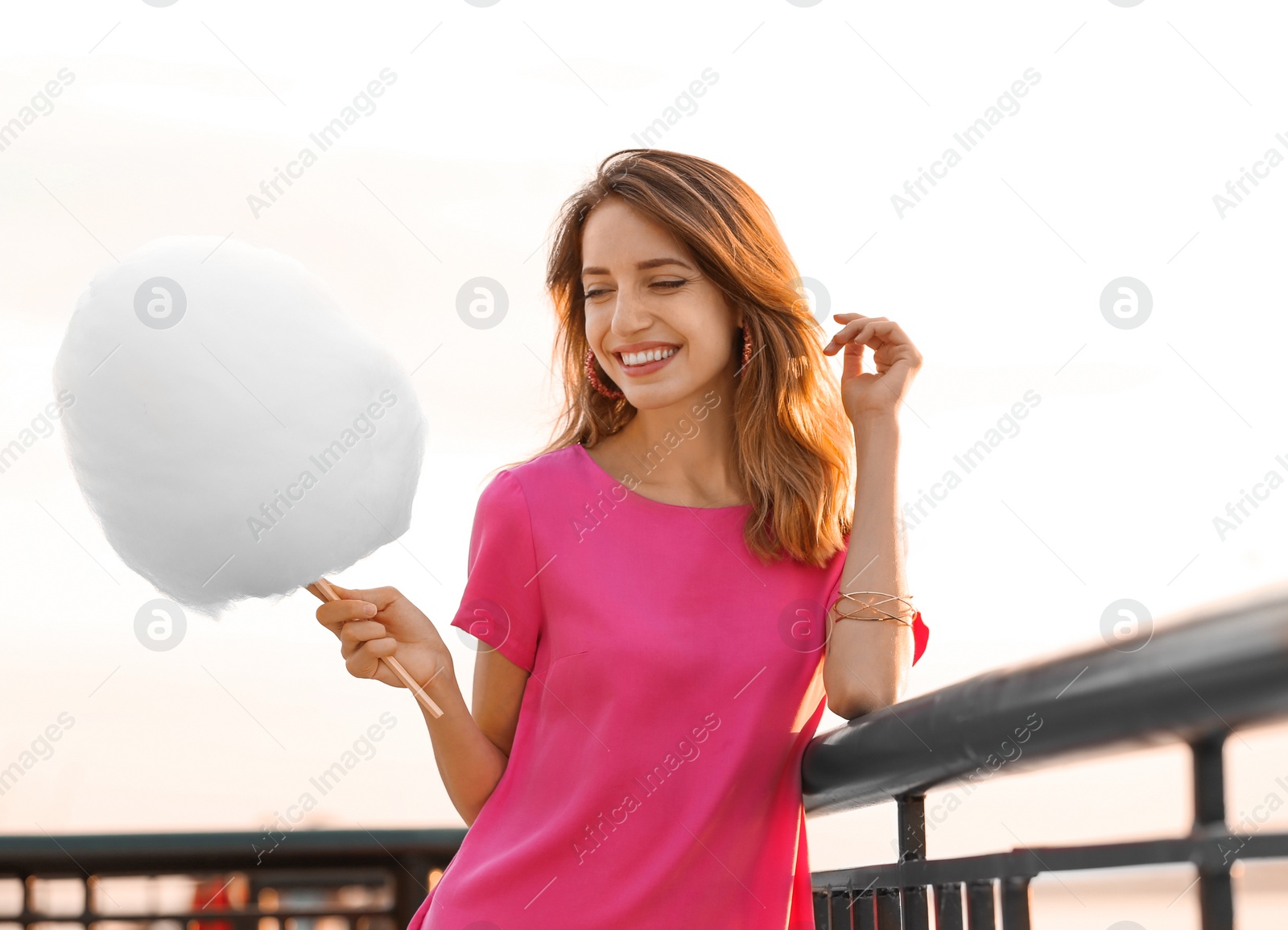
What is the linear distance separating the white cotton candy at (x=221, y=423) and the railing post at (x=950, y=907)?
3.23ft

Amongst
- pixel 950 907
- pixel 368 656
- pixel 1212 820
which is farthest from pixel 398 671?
pixel 1212 820

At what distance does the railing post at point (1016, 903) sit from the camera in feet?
3.41

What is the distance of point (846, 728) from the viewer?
159 centimetres

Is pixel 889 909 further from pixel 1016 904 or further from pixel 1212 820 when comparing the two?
pixel 1212 820

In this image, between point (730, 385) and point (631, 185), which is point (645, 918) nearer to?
point (730, 385)

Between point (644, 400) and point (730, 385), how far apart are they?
24 centimetres

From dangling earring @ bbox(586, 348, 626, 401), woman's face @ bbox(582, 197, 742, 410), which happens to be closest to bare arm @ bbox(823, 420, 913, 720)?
woman's face @ bbox(582, 197, 742, 410)

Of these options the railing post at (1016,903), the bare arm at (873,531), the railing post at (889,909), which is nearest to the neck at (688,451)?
the bare arm at (873,531)

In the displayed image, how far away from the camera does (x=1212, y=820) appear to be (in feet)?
2.45

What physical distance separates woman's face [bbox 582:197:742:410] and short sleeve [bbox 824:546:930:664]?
0.37 m

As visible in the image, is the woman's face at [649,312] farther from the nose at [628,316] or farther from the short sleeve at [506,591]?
the short sleeve at [506,591]

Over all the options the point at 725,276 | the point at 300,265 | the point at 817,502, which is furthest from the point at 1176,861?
the point at 300,265

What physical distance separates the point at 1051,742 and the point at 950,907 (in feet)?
0.96

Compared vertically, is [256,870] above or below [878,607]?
below
